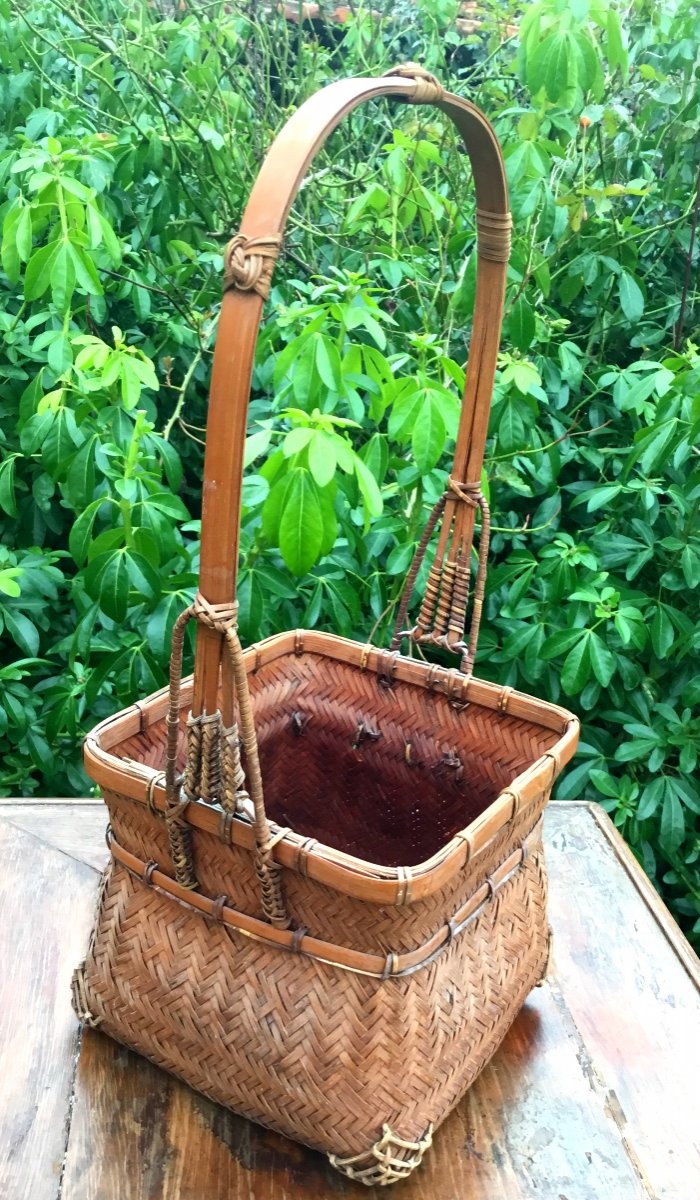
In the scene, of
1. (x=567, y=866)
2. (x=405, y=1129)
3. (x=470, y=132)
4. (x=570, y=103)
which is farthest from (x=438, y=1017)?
(x=570, y=103)

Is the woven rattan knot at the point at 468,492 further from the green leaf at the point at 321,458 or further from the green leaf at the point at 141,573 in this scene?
the green leaf at the point at 141,573

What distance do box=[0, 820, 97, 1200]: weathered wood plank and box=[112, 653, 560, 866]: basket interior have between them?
0.20 metres

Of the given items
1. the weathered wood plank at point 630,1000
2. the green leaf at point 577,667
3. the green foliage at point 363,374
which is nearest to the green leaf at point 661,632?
the green foliage at point 363,374

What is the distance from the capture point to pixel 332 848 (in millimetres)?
597

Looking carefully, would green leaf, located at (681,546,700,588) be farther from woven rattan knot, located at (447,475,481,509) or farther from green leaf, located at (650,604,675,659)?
woven rattan knot, located at (447,475,481,509)

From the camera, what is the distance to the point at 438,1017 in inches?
21.5

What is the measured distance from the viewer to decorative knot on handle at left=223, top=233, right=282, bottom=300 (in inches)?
16.9

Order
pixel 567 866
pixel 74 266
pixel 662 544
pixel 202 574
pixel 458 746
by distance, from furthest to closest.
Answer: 1. pixel 662 544
2. pixel 74 266
3. pixel 567 866
4. pixel 458 746
5. pixel 202 574

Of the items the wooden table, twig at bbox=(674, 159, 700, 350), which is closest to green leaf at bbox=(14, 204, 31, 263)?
the wooden table

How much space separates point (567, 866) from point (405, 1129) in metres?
0.39

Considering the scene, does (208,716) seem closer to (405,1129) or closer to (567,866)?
(405,1129)

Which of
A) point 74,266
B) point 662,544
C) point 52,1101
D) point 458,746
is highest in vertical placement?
point 74,266

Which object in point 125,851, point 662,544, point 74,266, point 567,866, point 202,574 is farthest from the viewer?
point 662,544

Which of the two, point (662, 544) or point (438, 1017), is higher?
point (662, 544)
